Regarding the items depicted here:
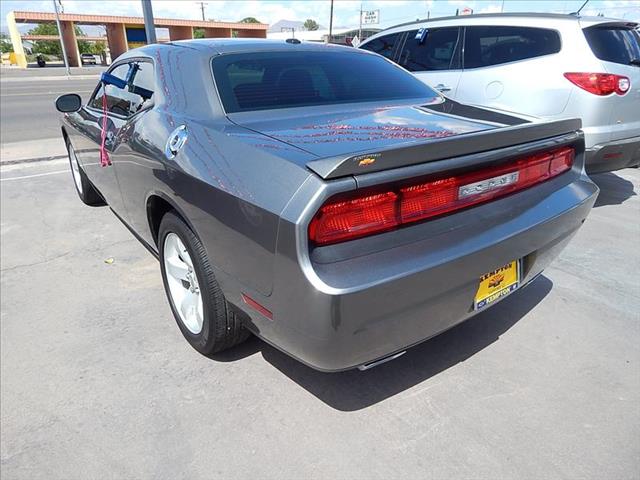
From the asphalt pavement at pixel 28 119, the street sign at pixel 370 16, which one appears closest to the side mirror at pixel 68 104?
the asphalt pavement at pixel 28 119

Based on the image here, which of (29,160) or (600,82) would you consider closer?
(600,82)

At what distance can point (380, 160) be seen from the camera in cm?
157

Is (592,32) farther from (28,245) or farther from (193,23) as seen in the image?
(193,23)

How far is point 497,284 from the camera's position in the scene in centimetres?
209

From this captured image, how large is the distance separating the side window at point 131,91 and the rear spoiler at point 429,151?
1.74m

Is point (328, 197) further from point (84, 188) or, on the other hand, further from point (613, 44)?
point (613, 44)

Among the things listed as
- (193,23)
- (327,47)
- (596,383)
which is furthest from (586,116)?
(193,23)

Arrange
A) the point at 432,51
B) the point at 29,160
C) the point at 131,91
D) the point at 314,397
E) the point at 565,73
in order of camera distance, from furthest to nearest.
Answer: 1. the point at 29,160
2. the point at 432,51
3. the point at 565,73
4. the point at 131,91
5. the point at 314,397

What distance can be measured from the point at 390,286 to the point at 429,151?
0.52m

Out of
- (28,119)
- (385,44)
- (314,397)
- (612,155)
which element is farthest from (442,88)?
(28,119)

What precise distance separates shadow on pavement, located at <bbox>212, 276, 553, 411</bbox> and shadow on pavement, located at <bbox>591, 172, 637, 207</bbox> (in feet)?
9.71

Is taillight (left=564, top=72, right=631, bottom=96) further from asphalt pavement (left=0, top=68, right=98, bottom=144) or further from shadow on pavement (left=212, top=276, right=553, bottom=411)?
asphalt pavement (left=0, top=68, right=98, bottom=144)

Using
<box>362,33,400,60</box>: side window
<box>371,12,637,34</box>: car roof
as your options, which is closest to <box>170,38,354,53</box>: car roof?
<box>371,12,637,34</box>: car roof

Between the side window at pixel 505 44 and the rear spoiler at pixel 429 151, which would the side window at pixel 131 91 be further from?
the side window at pixel 505 44
